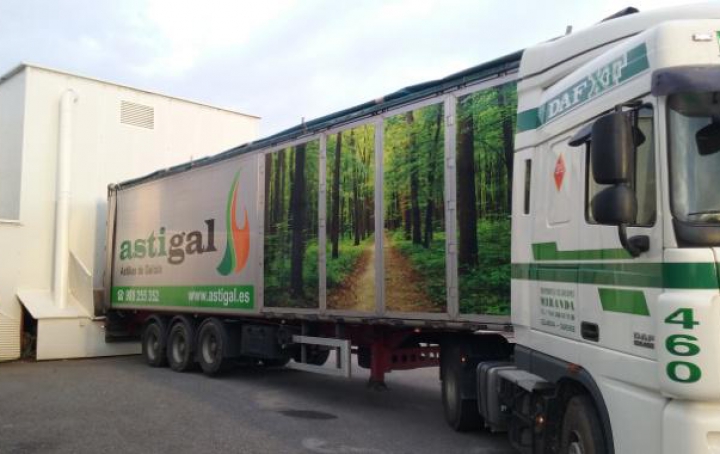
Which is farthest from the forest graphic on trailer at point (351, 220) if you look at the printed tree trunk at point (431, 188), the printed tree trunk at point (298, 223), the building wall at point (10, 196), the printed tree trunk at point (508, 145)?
the building wall at point (10, 196)

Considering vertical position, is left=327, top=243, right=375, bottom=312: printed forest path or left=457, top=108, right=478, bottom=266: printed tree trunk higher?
left=457, top=108, right=478, bottom=266: printed tree trunk

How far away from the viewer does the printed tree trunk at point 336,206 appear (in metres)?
8.22

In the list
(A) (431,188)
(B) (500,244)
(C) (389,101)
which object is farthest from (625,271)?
(C) (389,101)

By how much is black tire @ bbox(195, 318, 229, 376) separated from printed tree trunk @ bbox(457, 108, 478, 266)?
18.2ft

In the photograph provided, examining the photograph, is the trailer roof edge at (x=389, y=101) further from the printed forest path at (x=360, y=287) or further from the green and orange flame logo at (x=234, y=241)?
the printed forest path at (x=360, y=287)

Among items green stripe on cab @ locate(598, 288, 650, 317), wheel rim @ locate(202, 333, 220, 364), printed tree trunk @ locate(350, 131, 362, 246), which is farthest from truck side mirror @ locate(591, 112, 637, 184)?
wheel rim @ locate(202, 333, 220, 364)

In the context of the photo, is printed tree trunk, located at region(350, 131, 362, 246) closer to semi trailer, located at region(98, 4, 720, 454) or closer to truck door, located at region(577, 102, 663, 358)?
semi trailer, located at region(98, 4, 720, 454)

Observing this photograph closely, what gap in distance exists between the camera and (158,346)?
12.6 metres

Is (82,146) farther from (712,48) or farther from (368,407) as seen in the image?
(712,48)

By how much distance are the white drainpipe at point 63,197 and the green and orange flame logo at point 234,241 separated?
5.69 meters

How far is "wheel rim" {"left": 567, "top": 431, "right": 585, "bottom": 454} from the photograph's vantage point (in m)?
3.82

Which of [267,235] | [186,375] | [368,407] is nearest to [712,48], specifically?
[368,407]

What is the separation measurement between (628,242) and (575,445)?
55.5 inches

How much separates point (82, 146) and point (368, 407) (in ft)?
34.3
